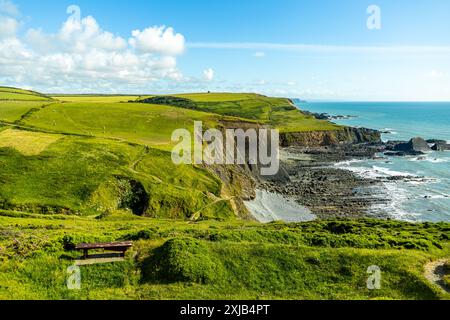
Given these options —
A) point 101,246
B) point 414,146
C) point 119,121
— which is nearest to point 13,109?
point 119,121

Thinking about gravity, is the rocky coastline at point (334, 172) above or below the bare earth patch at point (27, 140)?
below

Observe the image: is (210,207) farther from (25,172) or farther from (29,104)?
(29,104)

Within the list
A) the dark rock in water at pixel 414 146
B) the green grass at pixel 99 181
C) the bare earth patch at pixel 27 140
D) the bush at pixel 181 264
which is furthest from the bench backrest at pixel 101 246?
the dark rock in water at pixel 414 146

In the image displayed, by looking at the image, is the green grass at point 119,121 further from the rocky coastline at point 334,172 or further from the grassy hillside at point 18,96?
the rocky coastline at point 334,172

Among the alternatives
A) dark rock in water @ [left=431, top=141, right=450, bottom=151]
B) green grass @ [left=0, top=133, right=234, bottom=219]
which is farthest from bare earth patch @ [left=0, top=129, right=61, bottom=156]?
dark rock in water @ [left=431, top=141, right=450, bottom=151]

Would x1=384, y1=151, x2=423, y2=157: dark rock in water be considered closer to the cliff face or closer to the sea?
the sea
